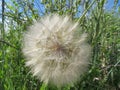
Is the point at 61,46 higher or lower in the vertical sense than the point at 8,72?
higher

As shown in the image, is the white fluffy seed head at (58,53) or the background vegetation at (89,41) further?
the background vegetation at (89,41)

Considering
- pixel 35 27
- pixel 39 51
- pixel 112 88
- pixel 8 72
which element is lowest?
pixel 112 88

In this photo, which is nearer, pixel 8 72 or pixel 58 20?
pixel 58 20

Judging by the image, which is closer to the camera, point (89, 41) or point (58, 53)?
point (58, 53)

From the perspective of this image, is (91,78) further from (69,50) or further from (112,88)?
(69,50)

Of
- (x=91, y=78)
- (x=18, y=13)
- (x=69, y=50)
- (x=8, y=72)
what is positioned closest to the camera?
(x=69, y=50)

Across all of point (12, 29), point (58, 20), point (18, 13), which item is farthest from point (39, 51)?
point (18, 13)
